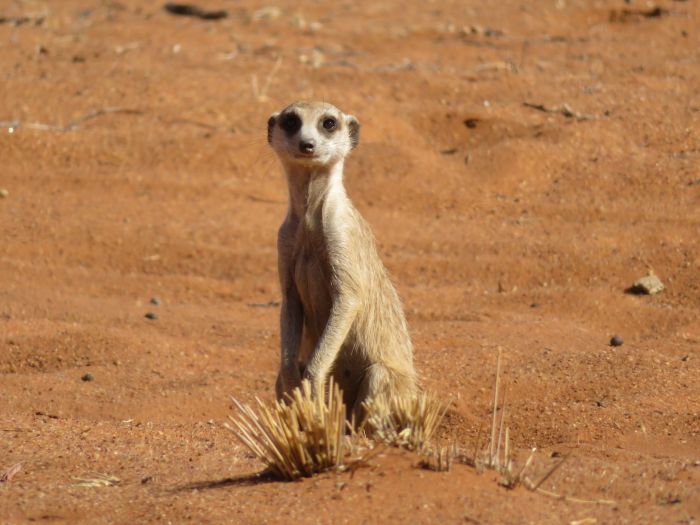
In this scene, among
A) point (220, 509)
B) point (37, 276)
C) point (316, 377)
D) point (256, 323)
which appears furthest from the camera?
point (37, 276)

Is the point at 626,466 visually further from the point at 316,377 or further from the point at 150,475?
the point at 150,475

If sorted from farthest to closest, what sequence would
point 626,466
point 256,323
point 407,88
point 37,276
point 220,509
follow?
point 407,88 → point 37,276 → point 256,323 → point 626,466 → point 220,509

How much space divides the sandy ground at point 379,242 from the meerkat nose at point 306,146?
3.82ft

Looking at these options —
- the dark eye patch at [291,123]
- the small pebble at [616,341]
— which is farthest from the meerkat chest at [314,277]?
the small pebble at [616,341]

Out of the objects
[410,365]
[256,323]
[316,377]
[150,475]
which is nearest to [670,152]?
[256,323]

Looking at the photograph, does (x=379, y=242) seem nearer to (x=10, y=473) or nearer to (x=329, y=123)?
(x=329, y=123)

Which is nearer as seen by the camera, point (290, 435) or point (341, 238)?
point (290, 435)

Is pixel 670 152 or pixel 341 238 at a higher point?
pixel 341 238

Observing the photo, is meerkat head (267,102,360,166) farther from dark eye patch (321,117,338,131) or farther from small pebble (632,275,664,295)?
small pebble (632,275,664,295)

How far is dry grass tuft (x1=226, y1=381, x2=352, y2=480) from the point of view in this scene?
3.57 metres

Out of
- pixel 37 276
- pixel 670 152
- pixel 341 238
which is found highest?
pixel 341 238

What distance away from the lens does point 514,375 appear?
5.72 metres

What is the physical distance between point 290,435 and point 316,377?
95 cm

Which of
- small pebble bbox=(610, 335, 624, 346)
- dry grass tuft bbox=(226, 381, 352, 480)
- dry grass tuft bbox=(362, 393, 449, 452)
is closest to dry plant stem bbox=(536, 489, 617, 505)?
dry grass tuft bbox=(362, 393, 449, 452)
